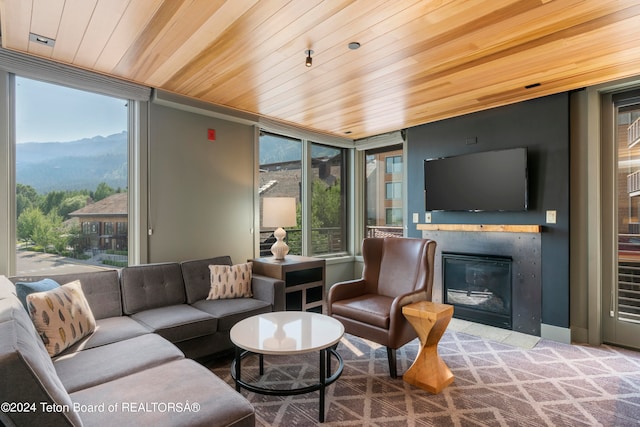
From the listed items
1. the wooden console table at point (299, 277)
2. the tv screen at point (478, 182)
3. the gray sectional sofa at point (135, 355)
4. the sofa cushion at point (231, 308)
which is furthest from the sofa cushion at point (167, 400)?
the tv screen at point (478, 182)

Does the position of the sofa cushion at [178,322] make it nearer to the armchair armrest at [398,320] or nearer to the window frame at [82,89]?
the window frame at [82,89]

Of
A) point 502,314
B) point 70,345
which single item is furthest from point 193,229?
point 502,314

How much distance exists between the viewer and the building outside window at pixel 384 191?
5.02 m

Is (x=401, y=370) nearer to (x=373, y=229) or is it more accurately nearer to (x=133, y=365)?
(x=133, y=365)

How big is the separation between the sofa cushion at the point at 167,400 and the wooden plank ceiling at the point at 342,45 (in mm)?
1989

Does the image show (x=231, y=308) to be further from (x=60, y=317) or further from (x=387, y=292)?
(x=387, y=292)

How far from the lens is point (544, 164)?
11.2ft

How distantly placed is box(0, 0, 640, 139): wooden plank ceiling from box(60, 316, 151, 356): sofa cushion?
6.51ft

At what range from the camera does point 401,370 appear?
8.77 ft

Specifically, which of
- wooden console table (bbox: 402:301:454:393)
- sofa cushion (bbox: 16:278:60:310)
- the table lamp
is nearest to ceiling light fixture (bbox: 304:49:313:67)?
the table lamp

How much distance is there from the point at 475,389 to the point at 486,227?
1895 millimetres

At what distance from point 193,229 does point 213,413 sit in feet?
8.23

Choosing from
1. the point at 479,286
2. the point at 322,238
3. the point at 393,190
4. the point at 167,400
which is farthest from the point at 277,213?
the point at 479,286

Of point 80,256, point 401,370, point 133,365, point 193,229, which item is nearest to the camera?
point 133,365
